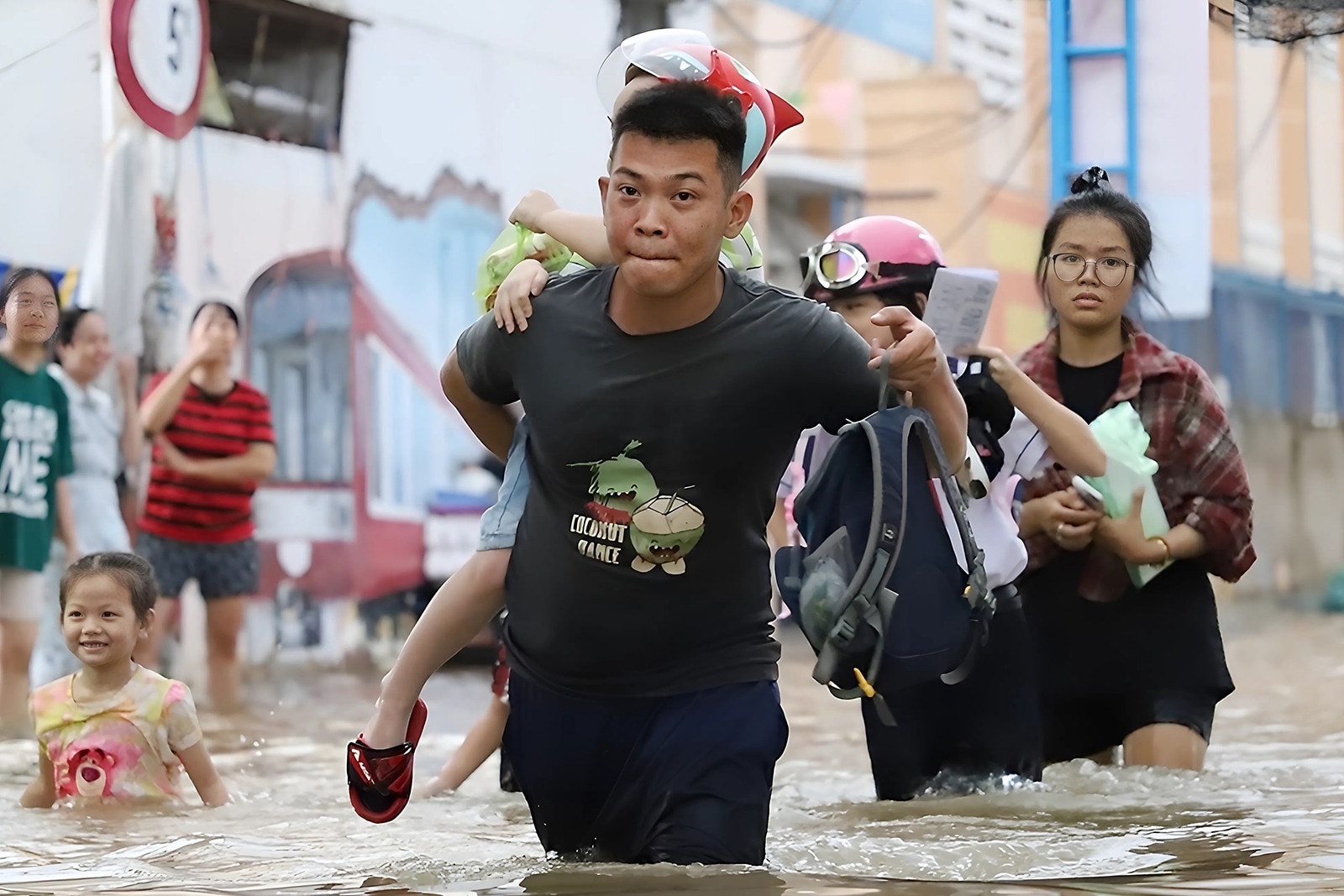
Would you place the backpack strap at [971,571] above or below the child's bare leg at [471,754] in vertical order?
above

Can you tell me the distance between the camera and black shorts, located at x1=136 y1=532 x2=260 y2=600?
905cm

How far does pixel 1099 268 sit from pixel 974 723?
1.28m

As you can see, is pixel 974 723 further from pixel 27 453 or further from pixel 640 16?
pixel 640 16

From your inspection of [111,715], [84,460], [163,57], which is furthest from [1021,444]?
[163,57]

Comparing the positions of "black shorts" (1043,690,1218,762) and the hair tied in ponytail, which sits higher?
the hair tied in ponytail

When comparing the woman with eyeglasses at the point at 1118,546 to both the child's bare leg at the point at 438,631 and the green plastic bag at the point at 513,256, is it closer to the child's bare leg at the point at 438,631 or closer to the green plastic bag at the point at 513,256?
the green plastic bag at the point at 513,256

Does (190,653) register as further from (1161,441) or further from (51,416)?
(1161,441)

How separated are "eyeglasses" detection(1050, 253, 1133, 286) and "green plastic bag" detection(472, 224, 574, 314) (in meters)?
1.54

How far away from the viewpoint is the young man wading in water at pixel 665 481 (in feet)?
11.7

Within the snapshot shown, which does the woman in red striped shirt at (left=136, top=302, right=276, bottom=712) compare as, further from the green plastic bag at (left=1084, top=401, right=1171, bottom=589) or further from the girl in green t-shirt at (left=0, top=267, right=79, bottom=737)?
the green plastic bag at (left=1084, top=401, right=1171, bottom=589)

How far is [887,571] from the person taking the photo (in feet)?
13.2

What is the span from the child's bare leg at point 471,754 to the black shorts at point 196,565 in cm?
306

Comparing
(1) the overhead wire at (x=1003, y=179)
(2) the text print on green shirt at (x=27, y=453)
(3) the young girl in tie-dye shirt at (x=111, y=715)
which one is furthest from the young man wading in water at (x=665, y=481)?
(1) the overhead wire at (x=1003, y=179)

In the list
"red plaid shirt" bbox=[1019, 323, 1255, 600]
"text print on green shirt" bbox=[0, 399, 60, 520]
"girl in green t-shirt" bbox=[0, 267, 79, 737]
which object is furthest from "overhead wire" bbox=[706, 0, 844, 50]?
"red plaid shirt" bbox=[1019, 323, 1255, 600]
